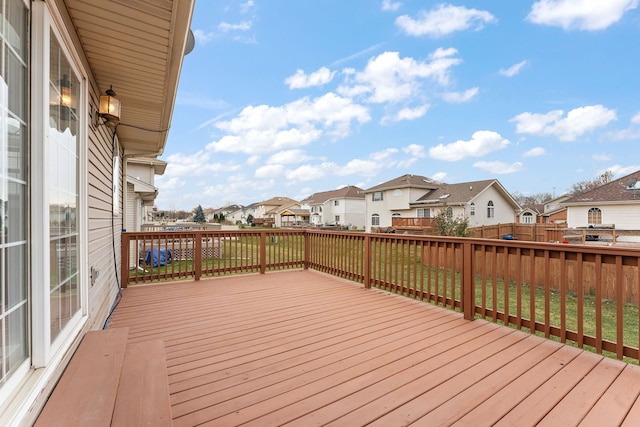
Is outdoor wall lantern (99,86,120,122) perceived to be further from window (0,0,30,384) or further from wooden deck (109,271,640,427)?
wooden deck (109,271,640,427)

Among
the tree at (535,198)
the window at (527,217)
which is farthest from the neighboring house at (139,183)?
the tree at (535,198)

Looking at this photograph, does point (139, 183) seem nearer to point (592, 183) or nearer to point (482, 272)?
point (482, 272)

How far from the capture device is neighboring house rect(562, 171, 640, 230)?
51.8 feet

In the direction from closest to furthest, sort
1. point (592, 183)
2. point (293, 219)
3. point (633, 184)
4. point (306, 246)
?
point (306, 246) → point (633, 184) → point (592, 183) → point (293, 219)

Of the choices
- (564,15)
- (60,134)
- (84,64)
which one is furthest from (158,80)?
(564,15)

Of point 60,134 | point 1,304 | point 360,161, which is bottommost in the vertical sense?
point 1,304

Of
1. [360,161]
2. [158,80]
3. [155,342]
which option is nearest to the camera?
[155,342]

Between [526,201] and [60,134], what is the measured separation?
62772 millimetres

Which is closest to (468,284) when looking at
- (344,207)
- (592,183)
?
(344,207)

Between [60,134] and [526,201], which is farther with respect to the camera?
[526,201]

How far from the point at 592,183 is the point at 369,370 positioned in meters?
43.2

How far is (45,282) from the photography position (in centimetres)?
137

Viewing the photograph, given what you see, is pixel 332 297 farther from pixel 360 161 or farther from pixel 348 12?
pixel 360 161

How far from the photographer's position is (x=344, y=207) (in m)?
36.8
